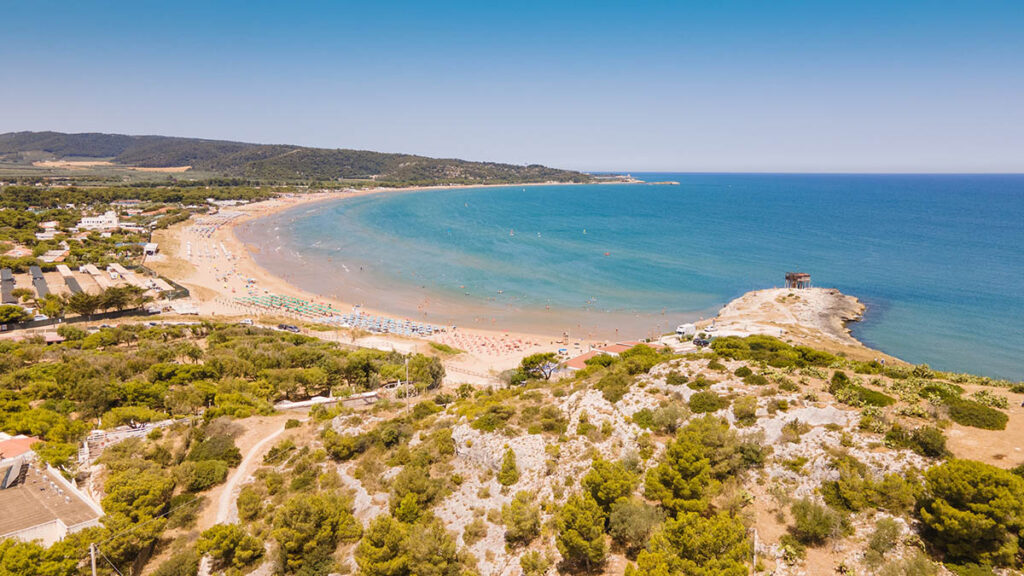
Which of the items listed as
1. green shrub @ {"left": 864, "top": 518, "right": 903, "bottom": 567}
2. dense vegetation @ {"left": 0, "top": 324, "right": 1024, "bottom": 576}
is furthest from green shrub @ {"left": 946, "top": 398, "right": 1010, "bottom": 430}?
green shrub @ {"left": 864, "top": 518, "right": 903, "bottom": 567}

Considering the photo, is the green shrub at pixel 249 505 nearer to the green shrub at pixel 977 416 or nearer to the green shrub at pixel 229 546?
the green shrub at pixel 229 546

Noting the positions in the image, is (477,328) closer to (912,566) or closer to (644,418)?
(644,418)

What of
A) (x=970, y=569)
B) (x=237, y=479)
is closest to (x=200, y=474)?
(x=237, y=479)

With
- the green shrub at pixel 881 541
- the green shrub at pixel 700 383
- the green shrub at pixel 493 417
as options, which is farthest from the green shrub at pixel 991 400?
the green shrub at pixel 493 417

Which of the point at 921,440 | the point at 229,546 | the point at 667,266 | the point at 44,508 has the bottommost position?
the point at 44,508

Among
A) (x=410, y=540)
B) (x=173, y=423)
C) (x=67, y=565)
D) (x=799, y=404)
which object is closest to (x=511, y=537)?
(x=410, y=540)

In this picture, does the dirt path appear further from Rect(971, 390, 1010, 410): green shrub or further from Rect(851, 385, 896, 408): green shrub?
Rect(971, 390, 1010, 410): green shrub
